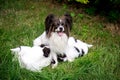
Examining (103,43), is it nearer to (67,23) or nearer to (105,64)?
(105,64)

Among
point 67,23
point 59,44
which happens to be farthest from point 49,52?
point 67,23

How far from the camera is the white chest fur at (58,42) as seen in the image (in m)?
5.40

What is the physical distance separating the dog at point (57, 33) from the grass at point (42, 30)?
0.28 meters

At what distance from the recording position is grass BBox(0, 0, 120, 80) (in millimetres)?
5188

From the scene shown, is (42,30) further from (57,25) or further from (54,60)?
(57,25)

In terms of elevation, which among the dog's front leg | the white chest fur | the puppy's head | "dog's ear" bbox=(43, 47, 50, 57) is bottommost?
the dog's front leg

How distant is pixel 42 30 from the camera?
650cm

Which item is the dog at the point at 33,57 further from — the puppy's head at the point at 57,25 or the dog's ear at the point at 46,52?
the puppy's head at the point at 57,25

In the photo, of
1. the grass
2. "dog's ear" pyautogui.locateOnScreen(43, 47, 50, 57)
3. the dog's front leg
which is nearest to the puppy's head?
"dog's ear" pyautogui.locateOnScreen(43, 47, 50, 57)

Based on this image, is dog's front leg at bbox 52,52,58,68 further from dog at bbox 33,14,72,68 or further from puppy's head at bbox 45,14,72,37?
puppy's head at bbox 45,14,72,37

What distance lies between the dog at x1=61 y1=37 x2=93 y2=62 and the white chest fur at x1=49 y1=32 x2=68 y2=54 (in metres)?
0.14

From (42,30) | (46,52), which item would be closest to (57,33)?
(46,52)

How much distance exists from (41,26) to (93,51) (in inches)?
49.6

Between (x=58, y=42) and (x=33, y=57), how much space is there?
0.49 metres
